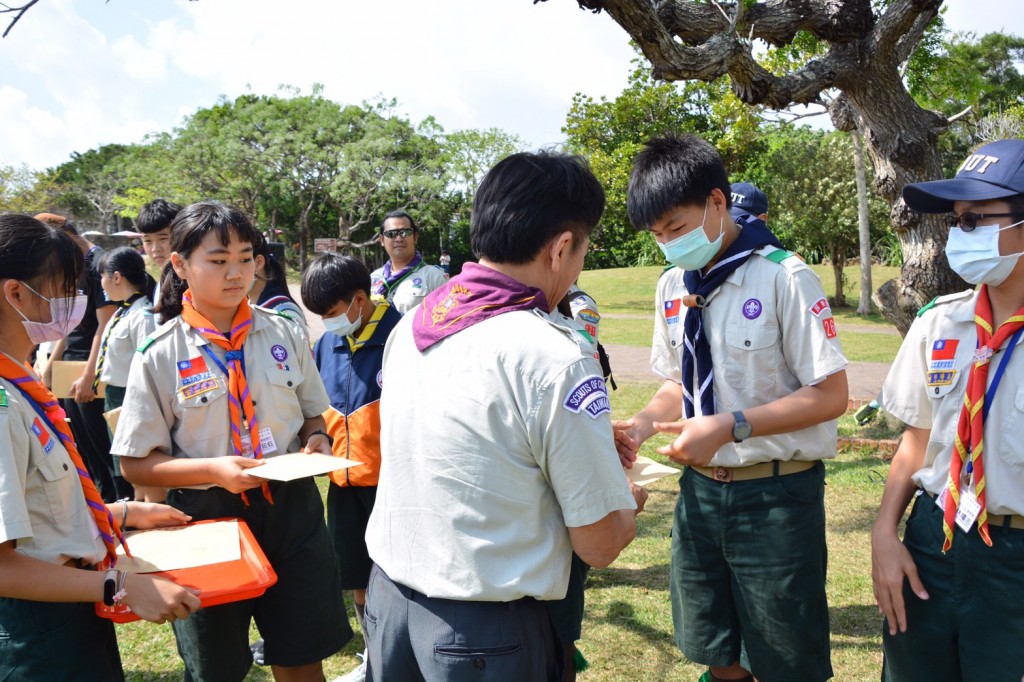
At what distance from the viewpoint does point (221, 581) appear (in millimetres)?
1977

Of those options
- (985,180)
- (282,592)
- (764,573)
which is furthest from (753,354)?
(282,592)

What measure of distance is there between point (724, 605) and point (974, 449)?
100 centimetres

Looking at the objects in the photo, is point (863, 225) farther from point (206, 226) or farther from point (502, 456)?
point (502, 456)

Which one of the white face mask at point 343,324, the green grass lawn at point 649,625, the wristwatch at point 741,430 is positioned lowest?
the green grass lawn at point 649,625

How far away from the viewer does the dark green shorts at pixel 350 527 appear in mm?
3504

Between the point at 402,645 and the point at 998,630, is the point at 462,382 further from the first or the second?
the point at 998,630

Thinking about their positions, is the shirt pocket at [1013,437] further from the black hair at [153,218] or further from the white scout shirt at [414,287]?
the white scout shirt at [414,287]

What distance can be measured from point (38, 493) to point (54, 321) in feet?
1.43

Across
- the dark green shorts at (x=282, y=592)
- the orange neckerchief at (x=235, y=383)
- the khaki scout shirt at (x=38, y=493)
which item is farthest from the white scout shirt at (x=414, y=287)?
the khaki scout shirt at (x=38, y=493)

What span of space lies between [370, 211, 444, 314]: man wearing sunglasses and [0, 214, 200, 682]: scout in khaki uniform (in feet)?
14.4

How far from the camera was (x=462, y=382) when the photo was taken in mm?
1550

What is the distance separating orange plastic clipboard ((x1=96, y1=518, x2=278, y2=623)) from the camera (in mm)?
1830

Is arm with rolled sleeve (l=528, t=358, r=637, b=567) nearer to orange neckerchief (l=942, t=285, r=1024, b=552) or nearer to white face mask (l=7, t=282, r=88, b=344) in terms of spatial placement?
orange neckerchief (l=942, t=285, r=1024, b=552)

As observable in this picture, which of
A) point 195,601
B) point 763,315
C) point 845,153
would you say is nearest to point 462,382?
point 195,601
